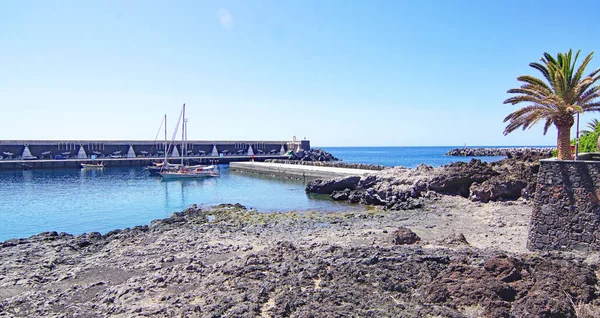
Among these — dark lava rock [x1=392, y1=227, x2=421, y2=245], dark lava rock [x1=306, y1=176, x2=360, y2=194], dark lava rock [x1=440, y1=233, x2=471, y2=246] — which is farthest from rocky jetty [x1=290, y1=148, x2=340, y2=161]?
dark lava rock [x1=440, y1=233, x2=471, y2=246]

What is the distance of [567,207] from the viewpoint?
12.4 metres

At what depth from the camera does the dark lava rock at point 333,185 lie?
113ft

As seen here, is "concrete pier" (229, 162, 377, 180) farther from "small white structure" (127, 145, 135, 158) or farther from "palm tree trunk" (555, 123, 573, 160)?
"small white structure" (127, 145, 135, 158)

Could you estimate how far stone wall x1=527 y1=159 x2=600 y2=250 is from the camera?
11914 mm

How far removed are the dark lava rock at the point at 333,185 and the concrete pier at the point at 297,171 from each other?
4424 mm

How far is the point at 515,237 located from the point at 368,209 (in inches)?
475

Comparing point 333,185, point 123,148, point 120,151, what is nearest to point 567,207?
point 333,185

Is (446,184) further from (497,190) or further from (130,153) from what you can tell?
(130,153)

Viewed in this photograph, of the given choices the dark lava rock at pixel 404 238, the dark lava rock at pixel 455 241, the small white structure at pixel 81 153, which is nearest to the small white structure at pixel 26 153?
the small white structure at pixel 81 153

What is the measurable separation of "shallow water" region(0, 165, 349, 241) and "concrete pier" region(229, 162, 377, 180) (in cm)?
237

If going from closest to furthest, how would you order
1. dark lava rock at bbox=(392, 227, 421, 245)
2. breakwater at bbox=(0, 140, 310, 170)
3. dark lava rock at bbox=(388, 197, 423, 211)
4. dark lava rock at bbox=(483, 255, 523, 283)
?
dark lava rock at bbox=(483, 255, 523, 283) < dark lava rock at bbox=(392, 227, 421, 245) < dark lava rock at bbox=(388, 197, 423, 211) < breakwater at bbox=(0, 140, 310, 170)

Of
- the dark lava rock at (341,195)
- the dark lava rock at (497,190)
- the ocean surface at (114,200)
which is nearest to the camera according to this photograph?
the dark lava rock at (497,190)

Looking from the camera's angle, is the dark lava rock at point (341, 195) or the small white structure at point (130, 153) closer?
the dark lava rock at point (341, 195)

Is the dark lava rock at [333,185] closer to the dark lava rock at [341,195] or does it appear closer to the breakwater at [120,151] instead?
the dark lava rock at [341,195]
